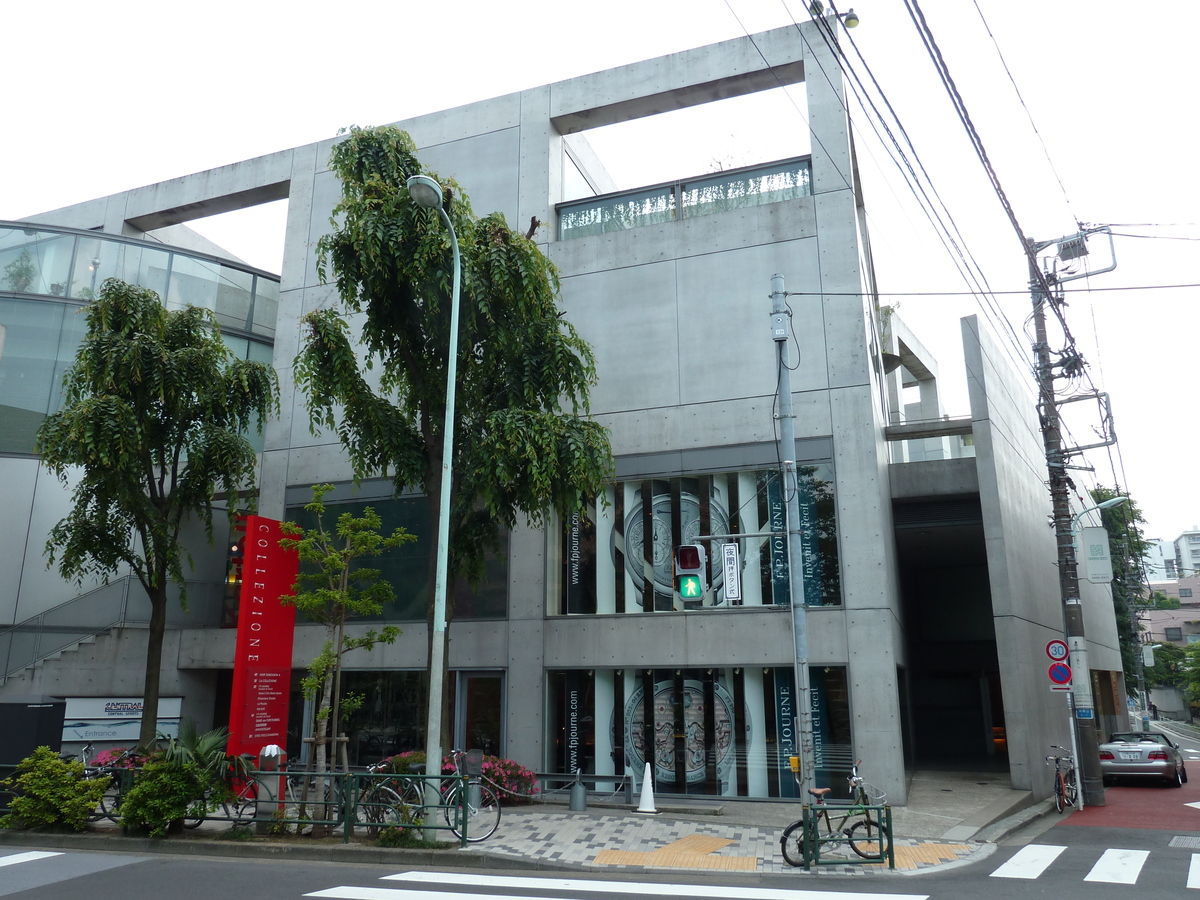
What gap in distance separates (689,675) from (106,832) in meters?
10.2

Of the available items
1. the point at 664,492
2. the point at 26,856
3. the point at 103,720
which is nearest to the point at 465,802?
the point at 26,856

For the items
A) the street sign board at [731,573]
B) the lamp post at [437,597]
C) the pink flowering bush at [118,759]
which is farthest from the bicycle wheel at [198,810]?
the street sign board at [731,573]

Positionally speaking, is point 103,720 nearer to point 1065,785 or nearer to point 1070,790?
point 1065,785

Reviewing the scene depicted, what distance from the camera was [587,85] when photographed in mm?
20578

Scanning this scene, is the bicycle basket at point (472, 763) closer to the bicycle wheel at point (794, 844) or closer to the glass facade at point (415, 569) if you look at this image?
the glass facade at point (415, 569)

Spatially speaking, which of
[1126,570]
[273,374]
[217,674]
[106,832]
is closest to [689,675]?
[106,832]

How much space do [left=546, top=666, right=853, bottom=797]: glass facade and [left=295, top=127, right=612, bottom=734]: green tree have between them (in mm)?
4160

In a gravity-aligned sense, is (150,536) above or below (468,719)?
above

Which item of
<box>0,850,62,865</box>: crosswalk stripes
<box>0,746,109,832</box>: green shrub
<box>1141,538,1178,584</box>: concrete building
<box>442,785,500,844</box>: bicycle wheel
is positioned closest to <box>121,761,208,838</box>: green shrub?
<box>0,746,109,832</box>: green shrub

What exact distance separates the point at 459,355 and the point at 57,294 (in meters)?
14.0

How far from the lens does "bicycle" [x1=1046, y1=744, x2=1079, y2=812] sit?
53.8ft

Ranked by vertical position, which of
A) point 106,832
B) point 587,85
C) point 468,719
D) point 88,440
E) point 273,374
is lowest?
point 106,832

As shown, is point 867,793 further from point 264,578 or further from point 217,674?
point 217,674

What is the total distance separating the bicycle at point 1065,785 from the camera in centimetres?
1641
